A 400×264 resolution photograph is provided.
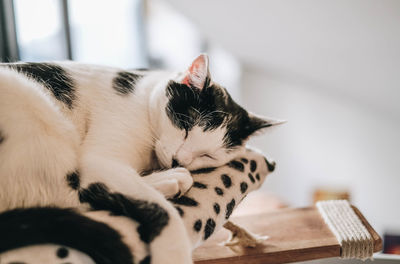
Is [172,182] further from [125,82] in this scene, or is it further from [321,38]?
[321,38]

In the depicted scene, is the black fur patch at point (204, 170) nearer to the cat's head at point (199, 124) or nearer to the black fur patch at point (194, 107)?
the cat's head at point (199, 124)

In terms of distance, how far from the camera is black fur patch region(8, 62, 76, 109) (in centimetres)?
79

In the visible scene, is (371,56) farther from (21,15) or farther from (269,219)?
(21,15)

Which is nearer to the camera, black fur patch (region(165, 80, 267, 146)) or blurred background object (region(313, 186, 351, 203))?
black fur patch (region(165, 80, 267, 146))

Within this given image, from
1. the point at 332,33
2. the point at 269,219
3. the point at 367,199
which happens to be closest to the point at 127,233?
the point at 269,219

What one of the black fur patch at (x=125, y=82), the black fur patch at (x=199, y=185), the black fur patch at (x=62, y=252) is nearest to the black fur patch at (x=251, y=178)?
the black fur patch at (x=199, y=185)

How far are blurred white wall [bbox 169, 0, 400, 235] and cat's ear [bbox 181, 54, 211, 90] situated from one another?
1114 millimetres

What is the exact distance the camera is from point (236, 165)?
89cm

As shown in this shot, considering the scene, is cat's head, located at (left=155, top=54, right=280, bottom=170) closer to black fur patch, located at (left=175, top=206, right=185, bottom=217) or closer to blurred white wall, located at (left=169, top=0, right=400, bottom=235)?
black fur patch, located at (left=175, top=206, right=185, bottom=217)

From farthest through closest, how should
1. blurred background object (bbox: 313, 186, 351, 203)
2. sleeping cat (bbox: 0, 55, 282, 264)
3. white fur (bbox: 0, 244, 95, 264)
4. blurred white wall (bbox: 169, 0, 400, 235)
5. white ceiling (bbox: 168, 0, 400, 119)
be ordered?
blurred background object (bbox: 313, 186, 351, 203) → blurred white wall (bbox: 169, 0, 400, 235) → white ceiling (bbox: 168, 0, 400, 119) → sleeping cat (bbox: 0, 55, 282, 264) → white fur (bbox: 0, 244, 95, 264)

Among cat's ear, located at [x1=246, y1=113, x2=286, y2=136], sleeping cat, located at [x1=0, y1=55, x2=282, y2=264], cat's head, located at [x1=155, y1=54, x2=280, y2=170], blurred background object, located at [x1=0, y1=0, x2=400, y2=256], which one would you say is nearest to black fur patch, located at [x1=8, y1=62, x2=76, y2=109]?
sleeping cat, located at [x1=0, y1=55, x2=282, y2=264]

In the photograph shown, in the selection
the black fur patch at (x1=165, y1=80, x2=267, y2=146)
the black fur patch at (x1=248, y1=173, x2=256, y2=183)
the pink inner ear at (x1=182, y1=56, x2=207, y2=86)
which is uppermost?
the pink inner ear at (x1=182, y1=56, x2=207, y2=86)

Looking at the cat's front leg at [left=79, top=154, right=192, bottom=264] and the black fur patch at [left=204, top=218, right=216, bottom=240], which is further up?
the cat's front leg at [left=79, top=154, right=192, bottom=264]

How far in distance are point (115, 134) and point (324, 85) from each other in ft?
8.03
